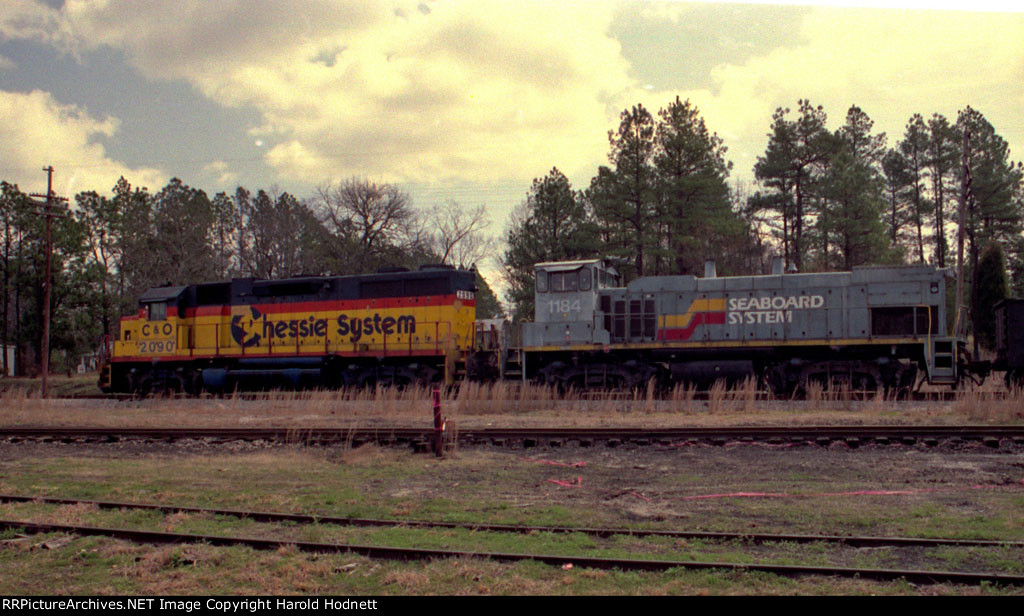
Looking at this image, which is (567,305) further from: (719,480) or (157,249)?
(157,249)

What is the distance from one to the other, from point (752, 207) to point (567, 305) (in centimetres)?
2555

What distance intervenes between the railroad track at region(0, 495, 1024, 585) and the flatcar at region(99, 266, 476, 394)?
12.9m

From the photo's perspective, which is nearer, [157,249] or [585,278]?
[585,278]

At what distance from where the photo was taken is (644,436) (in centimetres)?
1167

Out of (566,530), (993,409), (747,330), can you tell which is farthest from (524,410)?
(566,530)

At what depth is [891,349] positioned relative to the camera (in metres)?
17.1

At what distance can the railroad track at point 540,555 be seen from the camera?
16.4ft

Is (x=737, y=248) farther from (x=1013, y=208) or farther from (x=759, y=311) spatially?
(x=759, y=311)

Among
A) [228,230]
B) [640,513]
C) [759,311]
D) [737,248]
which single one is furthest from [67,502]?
[228,230]

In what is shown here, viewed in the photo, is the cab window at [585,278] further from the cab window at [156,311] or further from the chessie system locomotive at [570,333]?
the cab window at [156,311]

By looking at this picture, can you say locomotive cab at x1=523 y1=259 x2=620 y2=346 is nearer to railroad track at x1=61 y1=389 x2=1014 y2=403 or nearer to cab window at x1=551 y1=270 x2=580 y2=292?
cab window at x1=551 y1=270 x2=580 y2=292

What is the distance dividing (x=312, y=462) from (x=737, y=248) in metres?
32.2

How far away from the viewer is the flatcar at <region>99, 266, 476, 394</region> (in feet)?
66.9

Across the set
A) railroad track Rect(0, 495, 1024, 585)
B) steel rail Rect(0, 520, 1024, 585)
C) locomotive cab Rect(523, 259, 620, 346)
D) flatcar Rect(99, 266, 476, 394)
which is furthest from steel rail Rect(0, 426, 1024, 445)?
flatcar Rect(99, 266, 476, 394)
